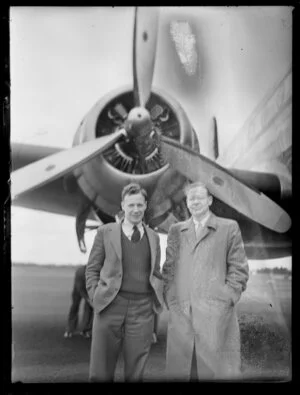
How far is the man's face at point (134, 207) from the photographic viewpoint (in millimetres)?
3311

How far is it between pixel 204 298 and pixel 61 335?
3.16ft

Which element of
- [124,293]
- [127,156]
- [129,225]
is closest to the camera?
[124,293]

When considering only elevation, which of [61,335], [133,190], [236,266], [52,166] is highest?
[52,166]

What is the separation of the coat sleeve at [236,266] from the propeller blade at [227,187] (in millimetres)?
237

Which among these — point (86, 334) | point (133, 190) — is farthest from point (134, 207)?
point (86, 334)

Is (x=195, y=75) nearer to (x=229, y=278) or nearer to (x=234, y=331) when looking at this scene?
(x=229, y=278)

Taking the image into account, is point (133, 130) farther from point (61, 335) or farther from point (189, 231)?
point (61, 335)

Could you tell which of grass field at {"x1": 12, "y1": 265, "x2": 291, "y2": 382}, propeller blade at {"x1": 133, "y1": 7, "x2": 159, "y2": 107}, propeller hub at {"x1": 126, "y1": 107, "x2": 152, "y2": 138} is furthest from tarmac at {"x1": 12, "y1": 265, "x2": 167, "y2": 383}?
propeller blade at {"x1": 133, "y1": 7, "x2": 159, "y2": 107}

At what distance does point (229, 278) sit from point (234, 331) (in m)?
0.36

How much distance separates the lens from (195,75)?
11.3ft

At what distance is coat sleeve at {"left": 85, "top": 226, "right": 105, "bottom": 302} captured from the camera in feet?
10.6

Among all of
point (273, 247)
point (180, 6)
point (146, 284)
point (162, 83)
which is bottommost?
point (146, 284)

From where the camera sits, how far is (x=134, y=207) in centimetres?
333
